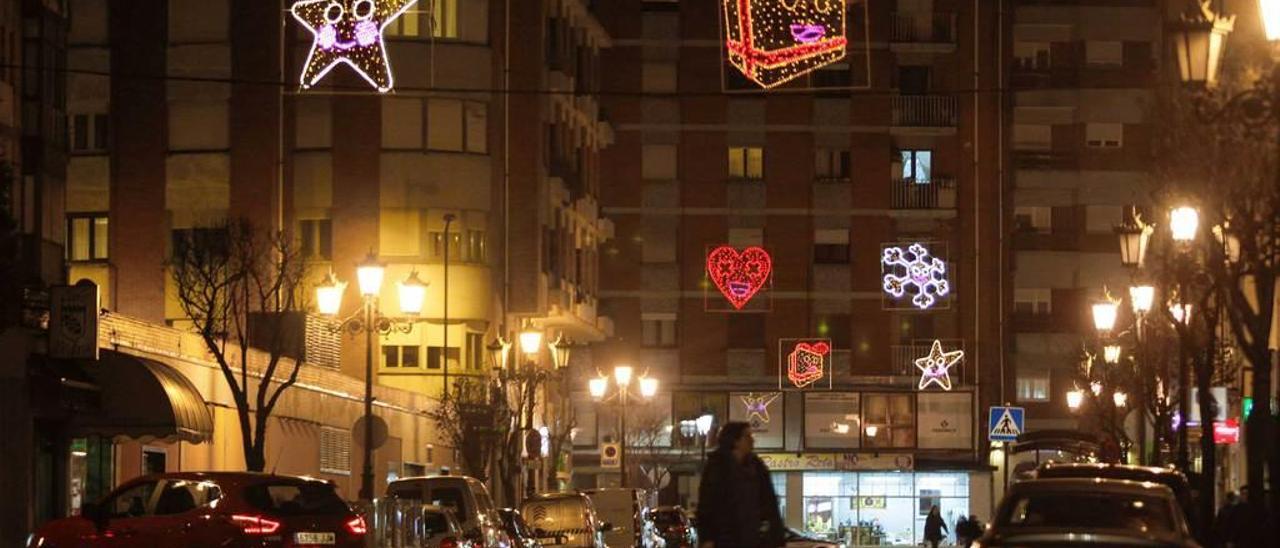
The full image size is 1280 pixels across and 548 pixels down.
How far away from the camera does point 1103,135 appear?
82.2m

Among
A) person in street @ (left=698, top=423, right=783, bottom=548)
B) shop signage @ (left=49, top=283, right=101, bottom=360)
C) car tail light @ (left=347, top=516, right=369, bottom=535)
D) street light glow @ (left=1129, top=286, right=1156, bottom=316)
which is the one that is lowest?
car tail light @ (left=347, top=516, right=369, bottom=535)

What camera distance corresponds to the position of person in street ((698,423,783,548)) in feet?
56.5

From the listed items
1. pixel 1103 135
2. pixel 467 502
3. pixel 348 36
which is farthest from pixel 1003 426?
pixel 1103 135

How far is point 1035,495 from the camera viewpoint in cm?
1900

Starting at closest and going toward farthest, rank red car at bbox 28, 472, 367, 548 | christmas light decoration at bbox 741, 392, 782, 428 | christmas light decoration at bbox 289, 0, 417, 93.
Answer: red car at bbox 28, 472, 367, 548
christmas light decoration at bbox 289, 0, 417, 93
christmas light decoration at bbox 741, 392, 782, 428

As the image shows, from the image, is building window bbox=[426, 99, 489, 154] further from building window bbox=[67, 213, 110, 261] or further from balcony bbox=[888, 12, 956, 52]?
balcony bbox=[888, 12, 956, 52]

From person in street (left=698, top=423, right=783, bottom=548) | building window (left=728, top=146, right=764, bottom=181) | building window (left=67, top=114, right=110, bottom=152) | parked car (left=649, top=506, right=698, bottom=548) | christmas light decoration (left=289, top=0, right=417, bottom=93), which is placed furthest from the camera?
A: building window (left=728, top=146, right=764, bottom=181)

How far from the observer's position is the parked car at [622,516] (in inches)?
1746

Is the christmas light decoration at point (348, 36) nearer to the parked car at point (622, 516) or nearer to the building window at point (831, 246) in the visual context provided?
the parked car at point (622, 516)

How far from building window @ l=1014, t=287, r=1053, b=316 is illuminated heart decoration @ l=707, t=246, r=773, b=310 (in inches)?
388

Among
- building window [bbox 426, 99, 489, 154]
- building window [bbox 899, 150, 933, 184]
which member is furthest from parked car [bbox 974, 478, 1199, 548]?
building window [bbox 899, 150, 933, 184]

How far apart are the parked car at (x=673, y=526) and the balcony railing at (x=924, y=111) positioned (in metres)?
32.5

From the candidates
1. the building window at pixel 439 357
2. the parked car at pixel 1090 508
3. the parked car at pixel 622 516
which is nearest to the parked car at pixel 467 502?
the parked car at pixel 622 516

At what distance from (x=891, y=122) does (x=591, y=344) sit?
1307 centimetres
